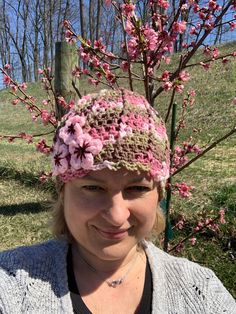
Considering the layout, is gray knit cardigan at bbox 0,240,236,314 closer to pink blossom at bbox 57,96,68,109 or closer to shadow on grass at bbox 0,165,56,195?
pink blossom at bbox 57,96,68,109

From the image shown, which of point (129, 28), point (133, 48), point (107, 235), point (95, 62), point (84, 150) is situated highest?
point (129, 28)

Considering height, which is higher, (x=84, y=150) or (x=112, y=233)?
(x=84, y=150)

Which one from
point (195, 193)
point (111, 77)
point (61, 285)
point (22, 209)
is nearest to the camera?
point (61, 285)

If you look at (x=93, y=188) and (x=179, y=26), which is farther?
(x=179, y=26)

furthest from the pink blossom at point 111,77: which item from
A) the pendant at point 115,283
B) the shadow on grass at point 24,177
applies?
the shadow on grass at point 24,177

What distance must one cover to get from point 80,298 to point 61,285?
3.3 inches

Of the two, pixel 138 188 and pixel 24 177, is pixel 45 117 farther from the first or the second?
pixel 24 177

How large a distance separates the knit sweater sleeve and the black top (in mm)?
228

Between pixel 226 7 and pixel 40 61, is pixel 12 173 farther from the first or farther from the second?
pixel 40 61

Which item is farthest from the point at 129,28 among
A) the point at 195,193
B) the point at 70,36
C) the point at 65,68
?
the point at 195,193

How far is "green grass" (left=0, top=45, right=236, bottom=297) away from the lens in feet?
13.6

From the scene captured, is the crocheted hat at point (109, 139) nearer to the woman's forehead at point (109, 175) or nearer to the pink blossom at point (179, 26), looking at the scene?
the woman's forehead at point (109, 175)

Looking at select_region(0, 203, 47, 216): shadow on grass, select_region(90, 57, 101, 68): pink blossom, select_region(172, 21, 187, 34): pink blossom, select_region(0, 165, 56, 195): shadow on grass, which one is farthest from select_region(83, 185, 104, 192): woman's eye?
select_region(0, 165, 56, 195): shadow on grass

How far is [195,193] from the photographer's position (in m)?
5.18
